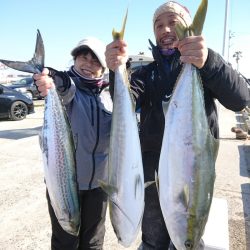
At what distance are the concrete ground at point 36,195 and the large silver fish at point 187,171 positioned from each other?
7.45 feet

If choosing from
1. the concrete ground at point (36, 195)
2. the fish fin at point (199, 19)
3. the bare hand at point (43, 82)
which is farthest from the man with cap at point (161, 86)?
the concrete ground at point (36, 195)

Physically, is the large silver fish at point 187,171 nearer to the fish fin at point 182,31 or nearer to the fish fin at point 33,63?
the fish fin at point 182,31

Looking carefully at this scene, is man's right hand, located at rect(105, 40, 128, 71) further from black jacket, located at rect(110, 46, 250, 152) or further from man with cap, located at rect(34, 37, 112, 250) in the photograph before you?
man with cap, located at rect(34, 37, 112, 250)

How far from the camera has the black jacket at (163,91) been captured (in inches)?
78.0

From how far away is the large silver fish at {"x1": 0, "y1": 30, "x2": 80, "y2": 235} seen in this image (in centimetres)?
207

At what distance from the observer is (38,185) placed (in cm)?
574

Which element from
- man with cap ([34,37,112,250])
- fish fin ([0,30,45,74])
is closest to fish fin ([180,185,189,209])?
fish fin ([0,30,45,74])

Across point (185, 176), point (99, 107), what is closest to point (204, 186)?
point (185, 176)

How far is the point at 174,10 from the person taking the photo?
2311mm

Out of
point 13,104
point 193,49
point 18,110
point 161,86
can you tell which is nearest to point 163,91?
point 161,86

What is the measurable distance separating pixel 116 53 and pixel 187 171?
741mm

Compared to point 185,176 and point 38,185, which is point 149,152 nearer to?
point 185,176

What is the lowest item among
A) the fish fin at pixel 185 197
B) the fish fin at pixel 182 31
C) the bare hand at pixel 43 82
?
the fish fin at pixel 185 197

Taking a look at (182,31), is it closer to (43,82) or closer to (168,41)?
(168,41)
